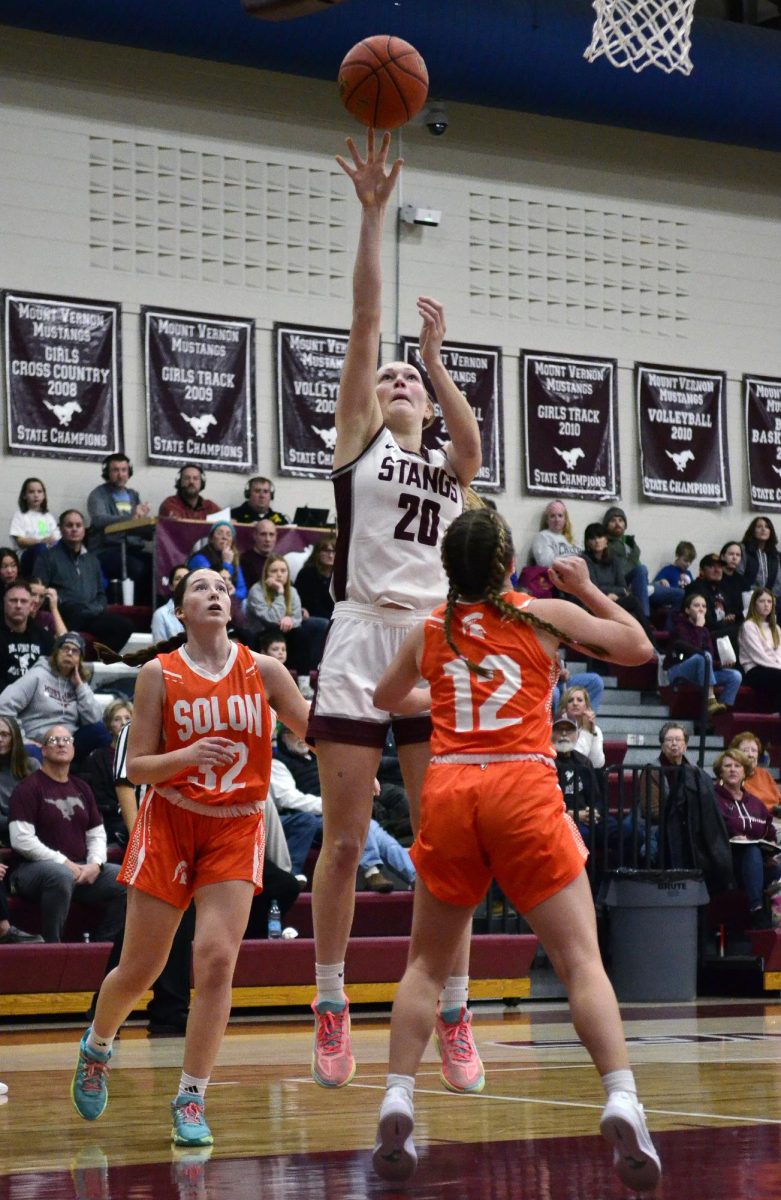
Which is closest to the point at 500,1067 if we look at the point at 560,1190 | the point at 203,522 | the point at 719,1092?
the point at 719,1092

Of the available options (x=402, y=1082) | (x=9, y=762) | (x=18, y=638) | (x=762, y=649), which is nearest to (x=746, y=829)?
(x=762, y=649)

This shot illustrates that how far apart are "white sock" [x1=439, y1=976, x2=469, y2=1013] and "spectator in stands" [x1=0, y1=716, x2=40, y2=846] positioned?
582cm

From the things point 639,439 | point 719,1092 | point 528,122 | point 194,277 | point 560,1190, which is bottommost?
point 719,1092

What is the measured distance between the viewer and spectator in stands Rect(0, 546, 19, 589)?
13.7 meters

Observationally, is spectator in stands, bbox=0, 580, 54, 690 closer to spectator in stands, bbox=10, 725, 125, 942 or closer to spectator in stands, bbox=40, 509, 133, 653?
spectator in stands, bbox=40, 509, 133, 653

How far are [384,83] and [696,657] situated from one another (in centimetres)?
1075

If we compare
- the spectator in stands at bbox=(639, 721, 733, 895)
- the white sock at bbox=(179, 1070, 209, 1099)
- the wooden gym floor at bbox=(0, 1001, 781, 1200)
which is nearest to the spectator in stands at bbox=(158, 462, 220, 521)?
the spectator in stands at bbox=(639, 721, 733, 895)

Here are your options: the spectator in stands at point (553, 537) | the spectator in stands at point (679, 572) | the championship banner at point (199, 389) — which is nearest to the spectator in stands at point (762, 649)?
the spectator in stands at point (679, 572)

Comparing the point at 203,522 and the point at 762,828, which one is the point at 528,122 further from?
the point at 762,828

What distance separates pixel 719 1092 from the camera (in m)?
6.21

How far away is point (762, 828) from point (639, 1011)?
264 centimetres

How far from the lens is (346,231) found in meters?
18.1

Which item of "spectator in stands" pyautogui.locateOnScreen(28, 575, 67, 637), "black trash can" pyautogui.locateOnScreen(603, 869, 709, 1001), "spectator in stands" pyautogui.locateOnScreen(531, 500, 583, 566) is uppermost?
"spectator in stands" pyautogui.locateOnScreen(531, 500, 583, 566)

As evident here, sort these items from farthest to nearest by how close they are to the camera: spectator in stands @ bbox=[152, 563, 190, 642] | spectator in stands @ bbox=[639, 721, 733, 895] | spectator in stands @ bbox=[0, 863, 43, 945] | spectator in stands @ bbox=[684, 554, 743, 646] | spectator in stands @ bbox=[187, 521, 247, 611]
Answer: spectator in stands @ bbox=[684, 554, 743, 646] → spectator in stands @ bbox=[187, 521, 247, 611] → spectator in stands @ bbox=[152, 563, 190, 642] → spectator in stands @ bbox=[639, 721, 733, 895] → spectator in stands @ bbox=[0, 863, 43, 945]
